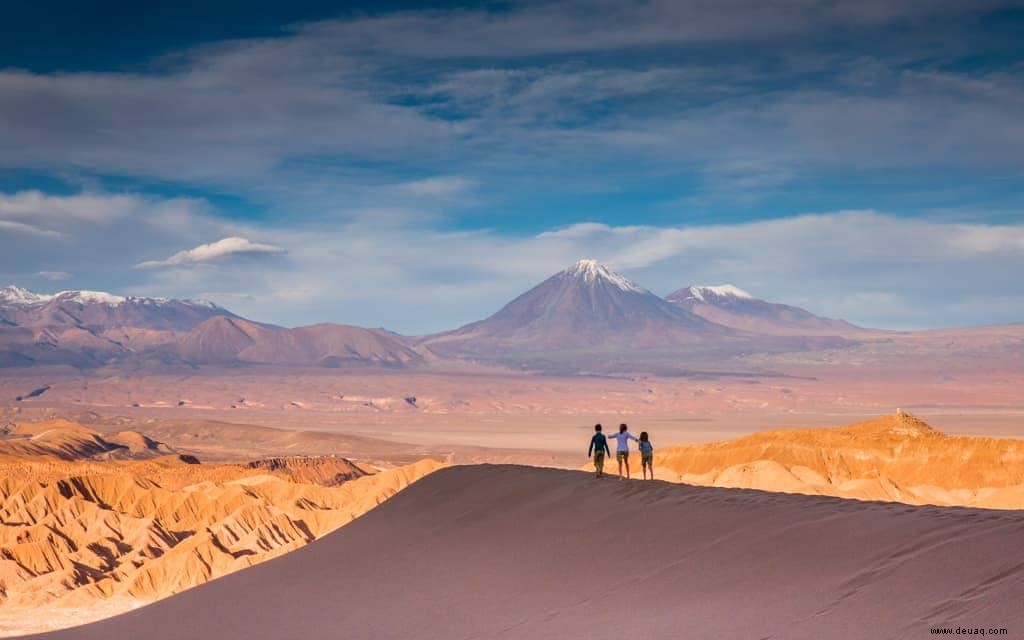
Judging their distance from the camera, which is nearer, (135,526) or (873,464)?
(873,464)

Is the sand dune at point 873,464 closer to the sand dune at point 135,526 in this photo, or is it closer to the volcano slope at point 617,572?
the sand dune at point 135,526

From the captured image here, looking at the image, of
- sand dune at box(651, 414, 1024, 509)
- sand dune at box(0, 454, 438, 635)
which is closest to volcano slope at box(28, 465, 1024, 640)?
sand dune at box(0, 454, 438, 635)

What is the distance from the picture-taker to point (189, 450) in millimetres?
160500

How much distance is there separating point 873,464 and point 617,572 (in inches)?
2194

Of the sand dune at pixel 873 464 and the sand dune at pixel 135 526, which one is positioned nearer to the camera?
the sand dune at pixel 873 464

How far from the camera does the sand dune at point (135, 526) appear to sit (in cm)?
5981

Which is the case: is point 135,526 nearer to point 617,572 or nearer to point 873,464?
point 873,464

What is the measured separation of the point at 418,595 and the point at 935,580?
29.7 ft

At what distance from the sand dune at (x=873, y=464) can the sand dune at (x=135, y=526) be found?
2110cm

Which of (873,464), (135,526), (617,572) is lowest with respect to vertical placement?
(135,526)

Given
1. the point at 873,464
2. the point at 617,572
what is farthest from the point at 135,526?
the point at 617,572

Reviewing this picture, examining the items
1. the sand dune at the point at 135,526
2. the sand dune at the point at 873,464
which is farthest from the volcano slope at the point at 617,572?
the sand dune at the point at 873,464

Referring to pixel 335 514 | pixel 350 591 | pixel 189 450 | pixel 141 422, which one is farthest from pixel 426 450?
pixel 350 591

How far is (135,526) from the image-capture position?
7412 centimetres
